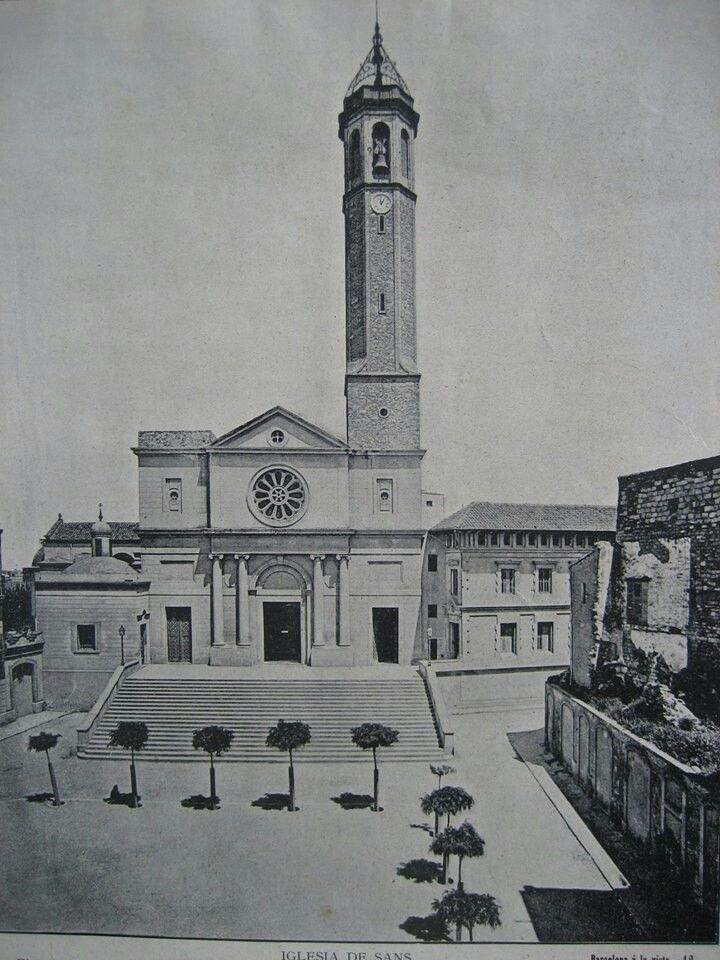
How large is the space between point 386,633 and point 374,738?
1.30 metres

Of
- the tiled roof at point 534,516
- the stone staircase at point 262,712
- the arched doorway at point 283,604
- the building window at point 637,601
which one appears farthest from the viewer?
the arched doorway at point 283,604

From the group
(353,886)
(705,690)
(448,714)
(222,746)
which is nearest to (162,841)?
(222,746)

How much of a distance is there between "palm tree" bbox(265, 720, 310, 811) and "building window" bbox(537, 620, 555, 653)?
Answer: 2.54 metres

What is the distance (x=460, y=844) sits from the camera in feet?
13.7

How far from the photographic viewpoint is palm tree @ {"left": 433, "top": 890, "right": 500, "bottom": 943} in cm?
394

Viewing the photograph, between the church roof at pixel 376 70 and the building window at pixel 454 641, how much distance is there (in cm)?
503

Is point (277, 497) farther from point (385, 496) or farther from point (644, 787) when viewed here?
point (644, 787)

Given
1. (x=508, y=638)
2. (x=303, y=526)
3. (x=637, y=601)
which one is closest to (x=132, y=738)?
(x=303, y=526)

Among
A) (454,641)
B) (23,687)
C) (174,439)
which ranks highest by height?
(174,439)

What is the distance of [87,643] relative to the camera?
5914 mm

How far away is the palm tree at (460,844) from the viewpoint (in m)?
4.16

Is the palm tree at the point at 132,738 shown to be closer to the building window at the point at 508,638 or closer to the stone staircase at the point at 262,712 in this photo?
the stone staircase at the point at 262,712

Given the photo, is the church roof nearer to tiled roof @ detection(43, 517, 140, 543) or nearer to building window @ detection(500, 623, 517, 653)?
tiled roof @ detection(43, 517, 140, 543)

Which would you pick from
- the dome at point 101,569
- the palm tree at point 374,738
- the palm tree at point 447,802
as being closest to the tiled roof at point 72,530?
the dome at point 101,569
